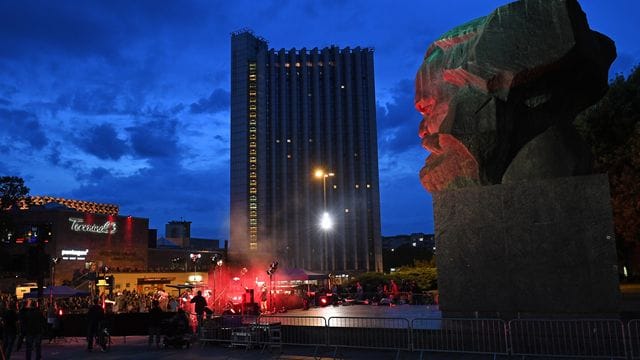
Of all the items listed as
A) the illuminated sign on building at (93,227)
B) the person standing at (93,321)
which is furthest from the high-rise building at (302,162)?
the person standing at (93,321)

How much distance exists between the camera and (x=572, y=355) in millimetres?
11273

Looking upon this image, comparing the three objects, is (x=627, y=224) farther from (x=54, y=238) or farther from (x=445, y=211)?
(x=54, y=238)

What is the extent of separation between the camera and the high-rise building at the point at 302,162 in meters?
104

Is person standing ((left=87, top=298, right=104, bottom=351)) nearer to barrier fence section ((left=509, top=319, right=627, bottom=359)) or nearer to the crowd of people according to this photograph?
the crowd of people

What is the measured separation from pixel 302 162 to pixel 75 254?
56.7 m

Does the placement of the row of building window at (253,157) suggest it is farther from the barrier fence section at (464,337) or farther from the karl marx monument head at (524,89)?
the barrier fence section at (464,337)

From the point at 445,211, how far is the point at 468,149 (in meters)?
1.73

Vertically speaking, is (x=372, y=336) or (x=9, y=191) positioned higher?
(x=9, y=191)

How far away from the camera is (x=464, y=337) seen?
12.6 m

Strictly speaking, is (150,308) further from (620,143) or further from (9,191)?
(620,143)

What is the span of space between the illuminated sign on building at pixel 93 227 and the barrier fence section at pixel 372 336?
4664 cm

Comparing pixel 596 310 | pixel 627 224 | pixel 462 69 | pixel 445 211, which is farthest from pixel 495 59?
pixel 627 224

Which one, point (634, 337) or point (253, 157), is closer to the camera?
point (634, 337)

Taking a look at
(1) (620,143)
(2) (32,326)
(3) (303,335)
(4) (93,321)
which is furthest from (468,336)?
(1) (620,143)
